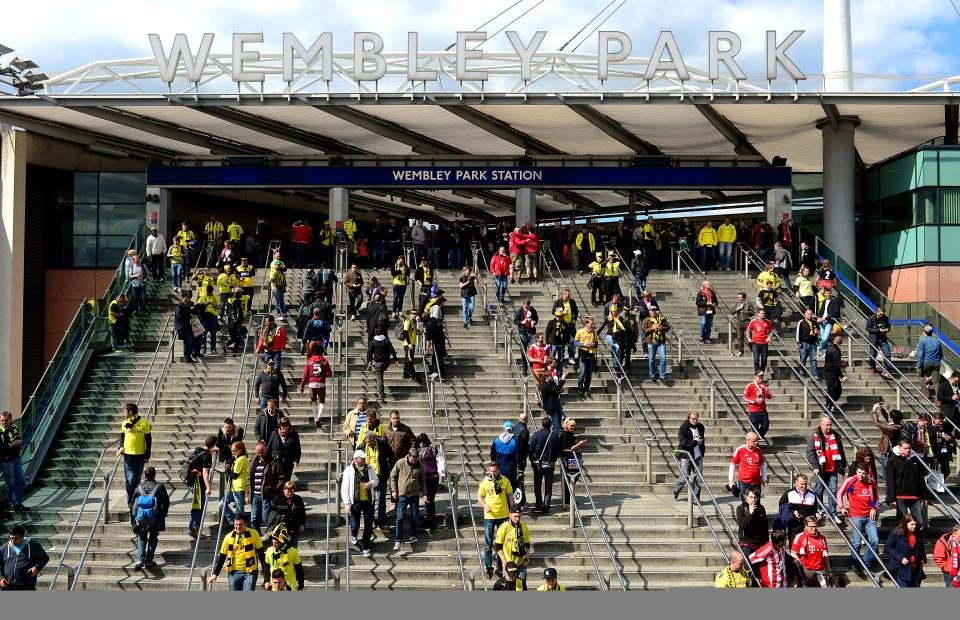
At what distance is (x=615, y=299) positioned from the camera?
922 inches

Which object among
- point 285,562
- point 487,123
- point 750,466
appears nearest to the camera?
point 285,562

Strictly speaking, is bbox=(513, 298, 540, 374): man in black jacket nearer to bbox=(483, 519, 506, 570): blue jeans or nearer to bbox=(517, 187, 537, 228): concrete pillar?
bbox=(483, 519, 506, 570): blue jeans

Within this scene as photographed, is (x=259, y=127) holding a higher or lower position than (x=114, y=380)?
higher

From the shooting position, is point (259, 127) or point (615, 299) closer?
point (615, 299)

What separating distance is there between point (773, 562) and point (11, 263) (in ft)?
87.9

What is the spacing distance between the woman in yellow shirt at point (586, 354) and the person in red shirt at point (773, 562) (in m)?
8.40

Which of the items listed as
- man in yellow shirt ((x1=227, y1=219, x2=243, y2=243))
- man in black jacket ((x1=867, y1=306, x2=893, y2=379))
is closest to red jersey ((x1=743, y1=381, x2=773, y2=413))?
man in black jacket ((x1=867, y1=306, x2=893, y2=379))

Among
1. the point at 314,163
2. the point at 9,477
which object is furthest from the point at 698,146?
the point at 9,477

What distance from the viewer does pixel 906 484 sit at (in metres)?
15.5

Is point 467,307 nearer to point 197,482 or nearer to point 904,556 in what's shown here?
point 197,482

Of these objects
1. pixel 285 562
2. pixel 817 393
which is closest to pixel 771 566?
pixel 285 562

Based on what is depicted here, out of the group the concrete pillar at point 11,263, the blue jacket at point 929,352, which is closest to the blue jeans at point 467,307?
the blue jacket at point 929,352

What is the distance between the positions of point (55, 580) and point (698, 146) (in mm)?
25003

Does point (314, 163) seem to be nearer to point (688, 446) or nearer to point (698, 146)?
point (698, 146)
